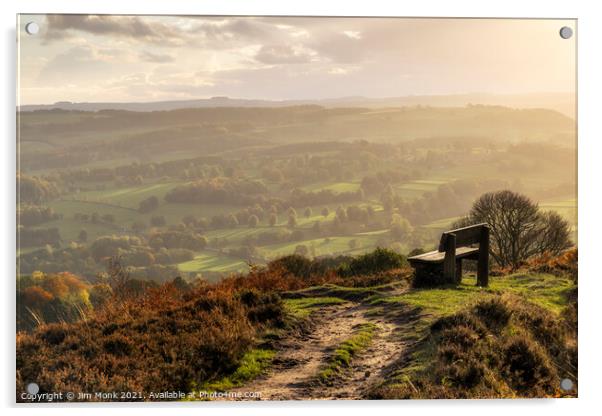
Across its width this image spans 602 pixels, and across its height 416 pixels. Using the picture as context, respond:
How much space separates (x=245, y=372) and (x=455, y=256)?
12.7 feet

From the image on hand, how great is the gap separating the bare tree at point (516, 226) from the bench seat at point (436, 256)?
0.45m

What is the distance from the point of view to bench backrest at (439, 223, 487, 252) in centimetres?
1113

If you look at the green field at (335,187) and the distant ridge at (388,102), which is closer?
the distant ridge at (388,102)

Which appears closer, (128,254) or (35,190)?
(35,190)

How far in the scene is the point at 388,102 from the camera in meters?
11.1

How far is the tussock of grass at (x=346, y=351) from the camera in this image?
32.4ft

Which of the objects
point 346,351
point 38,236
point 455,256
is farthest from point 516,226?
point 38,236

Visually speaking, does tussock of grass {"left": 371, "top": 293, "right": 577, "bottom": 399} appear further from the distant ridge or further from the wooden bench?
the distant ridge

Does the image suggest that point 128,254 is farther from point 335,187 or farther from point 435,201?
point 435,201

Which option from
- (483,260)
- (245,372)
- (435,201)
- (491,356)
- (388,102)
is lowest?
(245,372)

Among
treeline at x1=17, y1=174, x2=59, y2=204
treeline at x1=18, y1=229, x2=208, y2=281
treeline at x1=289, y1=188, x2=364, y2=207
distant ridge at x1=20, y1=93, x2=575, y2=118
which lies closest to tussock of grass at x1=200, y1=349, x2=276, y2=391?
treeline at x1=18, y1=229, x2=208, y2=281

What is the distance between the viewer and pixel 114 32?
34.3 feet

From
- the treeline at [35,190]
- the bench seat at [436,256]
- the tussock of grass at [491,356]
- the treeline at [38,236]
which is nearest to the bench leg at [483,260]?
the bench seat at [436,256]

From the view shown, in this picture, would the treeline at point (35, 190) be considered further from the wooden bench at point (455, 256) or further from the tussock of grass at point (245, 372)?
the wooden bench at point (455, 256)
